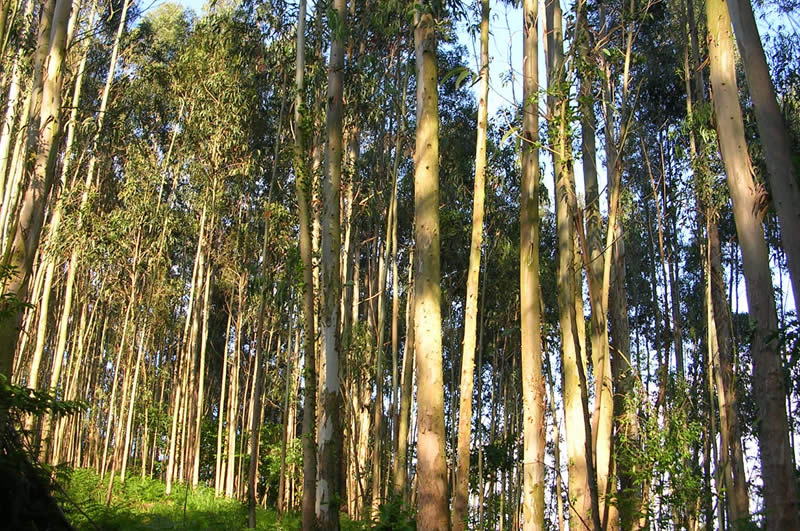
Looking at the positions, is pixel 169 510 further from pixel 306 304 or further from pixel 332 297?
pixel 332 297

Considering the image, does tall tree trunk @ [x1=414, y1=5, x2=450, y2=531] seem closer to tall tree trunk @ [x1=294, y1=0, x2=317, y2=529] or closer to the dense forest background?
the dense forest background

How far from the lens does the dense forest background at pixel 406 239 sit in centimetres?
612

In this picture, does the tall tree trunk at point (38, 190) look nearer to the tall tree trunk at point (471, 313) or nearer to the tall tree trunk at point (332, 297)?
the tall tree trunk at point (332, 297)

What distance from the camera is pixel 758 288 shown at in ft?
19.1

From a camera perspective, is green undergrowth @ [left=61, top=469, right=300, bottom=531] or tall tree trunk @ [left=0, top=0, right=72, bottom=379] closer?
tall tree trunk @ [left=0, top=0, right=72, bottom=379]

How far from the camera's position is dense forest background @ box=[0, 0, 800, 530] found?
6.12m

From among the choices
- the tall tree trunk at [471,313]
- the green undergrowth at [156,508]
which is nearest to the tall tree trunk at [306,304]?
the tall tree trunk at [471,313]

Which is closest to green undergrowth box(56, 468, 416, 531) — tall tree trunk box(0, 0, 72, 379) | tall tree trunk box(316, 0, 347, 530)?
tall tree trunk box(316, 0, 347, 530)

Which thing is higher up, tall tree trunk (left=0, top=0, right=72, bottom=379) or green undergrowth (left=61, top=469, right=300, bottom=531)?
tall tree trunk (left=0, top=0, right=72, bottom=379)

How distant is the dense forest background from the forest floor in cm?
21

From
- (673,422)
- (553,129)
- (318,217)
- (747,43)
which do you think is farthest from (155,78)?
(747,43)

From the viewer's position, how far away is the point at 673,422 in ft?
33.4

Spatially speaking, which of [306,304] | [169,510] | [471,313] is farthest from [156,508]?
[471,313]

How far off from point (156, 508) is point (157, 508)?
0.15ft
